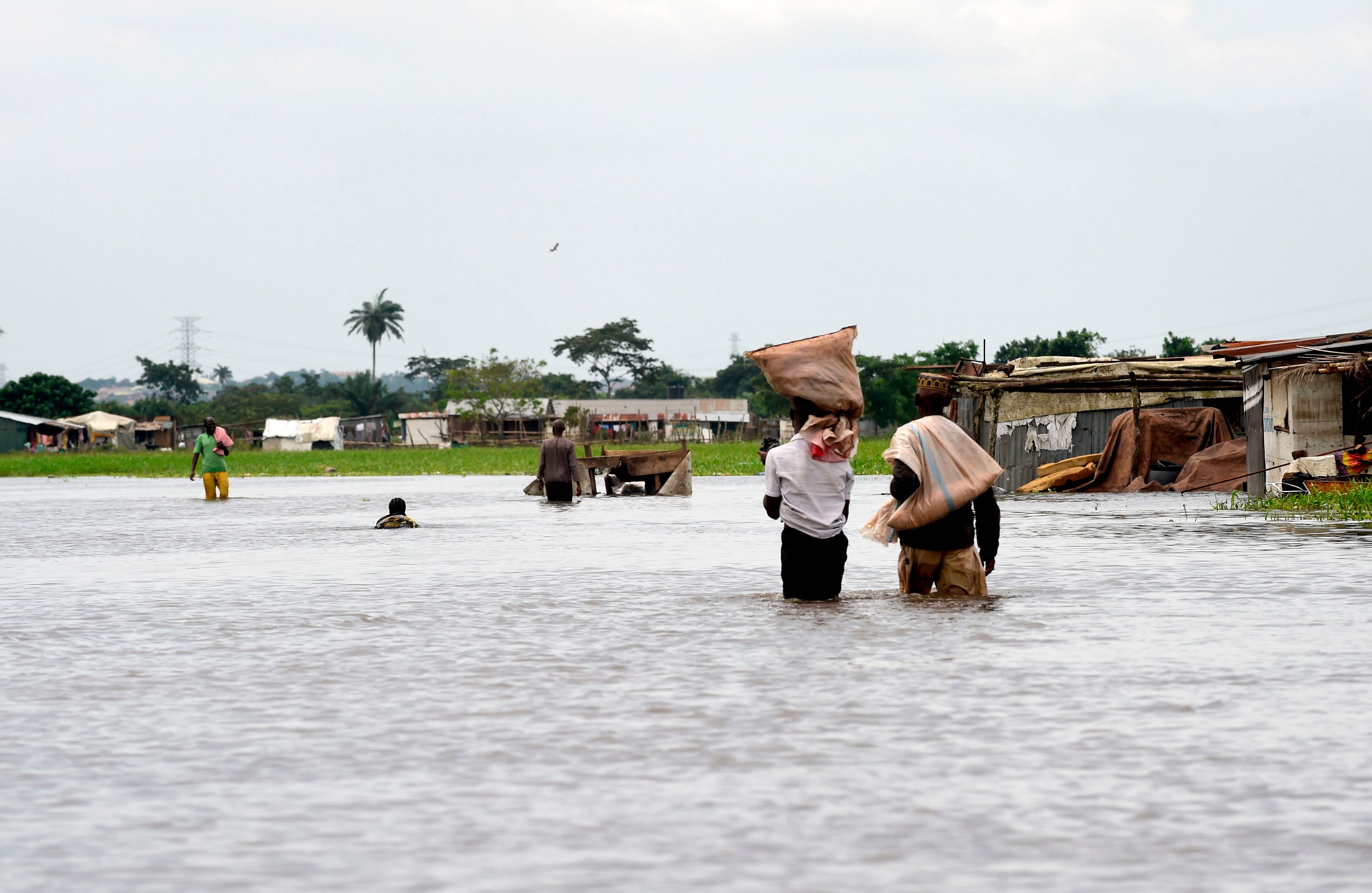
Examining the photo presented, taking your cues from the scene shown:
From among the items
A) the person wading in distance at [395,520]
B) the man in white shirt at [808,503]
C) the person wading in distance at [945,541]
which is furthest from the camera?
the person wading in distance at [395,520]

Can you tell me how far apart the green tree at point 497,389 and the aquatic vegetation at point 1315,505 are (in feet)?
256

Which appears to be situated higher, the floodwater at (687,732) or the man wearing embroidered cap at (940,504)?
the man wearing embroidered cap at (940,504)

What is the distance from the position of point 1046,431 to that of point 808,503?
23.6m

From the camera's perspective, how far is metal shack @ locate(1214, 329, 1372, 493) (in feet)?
72.7

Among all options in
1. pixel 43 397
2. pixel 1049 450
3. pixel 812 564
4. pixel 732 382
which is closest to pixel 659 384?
pixel 732 382

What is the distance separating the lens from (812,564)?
10109 millimetres

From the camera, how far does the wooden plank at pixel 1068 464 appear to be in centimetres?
3114

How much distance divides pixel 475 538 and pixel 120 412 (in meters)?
101

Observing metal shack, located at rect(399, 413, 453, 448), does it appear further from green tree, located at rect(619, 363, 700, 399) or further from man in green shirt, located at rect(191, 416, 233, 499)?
man in green shirt, located at rect(191, 416, 233, 499)

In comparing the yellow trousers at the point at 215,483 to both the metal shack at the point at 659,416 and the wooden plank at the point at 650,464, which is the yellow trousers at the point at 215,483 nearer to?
the wooden plank at the point at 650,464

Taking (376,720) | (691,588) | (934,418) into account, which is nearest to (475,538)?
(691,588)

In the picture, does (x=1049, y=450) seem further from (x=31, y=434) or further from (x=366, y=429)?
(x=366, y=429)

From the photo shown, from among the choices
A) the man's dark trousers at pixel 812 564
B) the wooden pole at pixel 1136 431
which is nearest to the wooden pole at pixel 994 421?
the wooden pole at pixel 1136 431

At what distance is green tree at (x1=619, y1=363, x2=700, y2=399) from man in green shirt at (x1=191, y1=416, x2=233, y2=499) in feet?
304
